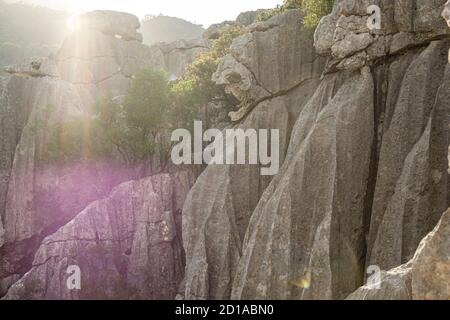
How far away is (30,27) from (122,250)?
9002cm

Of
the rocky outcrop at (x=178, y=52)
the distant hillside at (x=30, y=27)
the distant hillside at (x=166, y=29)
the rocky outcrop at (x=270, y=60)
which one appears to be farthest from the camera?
the distant hillside at (x=166, y=29)

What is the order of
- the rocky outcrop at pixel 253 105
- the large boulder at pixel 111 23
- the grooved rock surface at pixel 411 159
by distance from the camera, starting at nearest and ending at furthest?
the grooved rock surface at pixel 411 159, the rocky outcrop at pixel 253 105, the large boulder at pixel 111 23

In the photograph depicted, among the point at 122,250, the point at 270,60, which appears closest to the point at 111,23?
the point at 122,250

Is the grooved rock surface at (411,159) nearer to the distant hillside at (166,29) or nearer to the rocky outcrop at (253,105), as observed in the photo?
the rocky outcrop at (253,105)

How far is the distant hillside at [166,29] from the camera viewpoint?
373ft

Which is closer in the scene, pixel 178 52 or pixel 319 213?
pixel 319 213

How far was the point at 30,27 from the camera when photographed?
104m

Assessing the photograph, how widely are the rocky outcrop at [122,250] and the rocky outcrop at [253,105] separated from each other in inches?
153

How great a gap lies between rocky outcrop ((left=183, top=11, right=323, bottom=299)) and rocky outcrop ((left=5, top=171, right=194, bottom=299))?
3882 mm

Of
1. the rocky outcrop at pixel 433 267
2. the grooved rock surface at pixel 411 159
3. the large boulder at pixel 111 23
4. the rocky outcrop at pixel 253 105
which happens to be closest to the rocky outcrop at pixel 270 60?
the rocky outcrop at pixel 253 105

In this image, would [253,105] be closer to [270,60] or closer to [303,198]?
[270,60]
